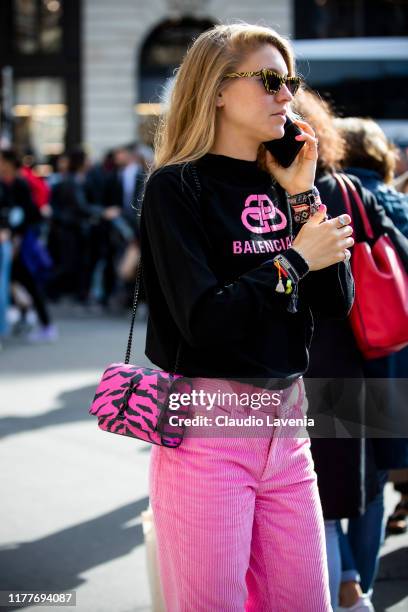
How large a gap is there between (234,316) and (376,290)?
1.13 meters

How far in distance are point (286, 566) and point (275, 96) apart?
110 cm

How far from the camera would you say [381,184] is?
136 inches

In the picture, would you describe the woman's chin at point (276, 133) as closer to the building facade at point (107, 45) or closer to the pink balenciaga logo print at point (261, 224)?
the pink balenciaga logo print at point (261, 224)

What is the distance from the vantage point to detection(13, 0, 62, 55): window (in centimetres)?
2503

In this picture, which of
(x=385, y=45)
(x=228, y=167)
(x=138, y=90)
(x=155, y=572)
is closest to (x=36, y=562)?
(x=155, y=572)

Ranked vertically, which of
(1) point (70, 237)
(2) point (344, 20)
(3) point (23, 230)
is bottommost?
(1) point (70, 237)

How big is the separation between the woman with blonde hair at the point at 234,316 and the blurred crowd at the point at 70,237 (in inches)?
292

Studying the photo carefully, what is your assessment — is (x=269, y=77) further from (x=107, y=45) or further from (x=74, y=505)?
(x=107, y=45)

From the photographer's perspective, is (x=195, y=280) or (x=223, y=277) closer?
(x=195, y=280)

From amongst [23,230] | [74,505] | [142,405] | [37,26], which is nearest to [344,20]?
[37,26]

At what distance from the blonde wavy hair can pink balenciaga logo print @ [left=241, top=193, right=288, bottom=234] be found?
0.17 m

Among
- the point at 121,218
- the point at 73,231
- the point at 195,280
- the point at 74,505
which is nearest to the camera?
the point at 195,280

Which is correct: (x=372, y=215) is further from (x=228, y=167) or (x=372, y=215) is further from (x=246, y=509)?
(x=246, y=509)

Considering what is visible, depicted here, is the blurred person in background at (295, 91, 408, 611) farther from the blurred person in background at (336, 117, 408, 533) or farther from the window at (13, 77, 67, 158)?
the window at (13, 77, 67, 158)
